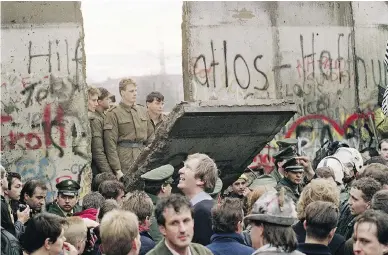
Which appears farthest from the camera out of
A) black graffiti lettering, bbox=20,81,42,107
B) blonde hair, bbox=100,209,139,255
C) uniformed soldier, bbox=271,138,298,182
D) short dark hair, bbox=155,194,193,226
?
black graffiti lettering, bbox=20,81,42,107

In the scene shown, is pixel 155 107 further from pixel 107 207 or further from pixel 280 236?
pixel 280 236

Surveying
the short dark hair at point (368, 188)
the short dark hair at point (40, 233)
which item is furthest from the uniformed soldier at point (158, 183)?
the short dark hair at point (40, 233)

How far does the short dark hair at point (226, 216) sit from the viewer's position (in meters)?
8.66

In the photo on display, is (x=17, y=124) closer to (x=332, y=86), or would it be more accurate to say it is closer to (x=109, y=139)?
(x=109, y=139)

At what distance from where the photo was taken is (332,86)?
1697 cm

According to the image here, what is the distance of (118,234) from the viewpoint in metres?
7.62

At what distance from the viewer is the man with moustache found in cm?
777

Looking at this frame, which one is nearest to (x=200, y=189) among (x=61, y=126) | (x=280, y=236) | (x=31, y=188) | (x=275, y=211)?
(x=275, y=211)

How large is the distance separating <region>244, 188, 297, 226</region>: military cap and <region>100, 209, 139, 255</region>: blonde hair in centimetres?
83

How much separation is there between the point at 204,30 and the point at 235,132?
13.0ft

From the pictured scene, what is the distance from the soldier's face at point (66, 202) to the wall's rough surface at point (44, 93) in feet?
8.00

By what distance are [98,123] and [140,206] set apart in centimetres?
550

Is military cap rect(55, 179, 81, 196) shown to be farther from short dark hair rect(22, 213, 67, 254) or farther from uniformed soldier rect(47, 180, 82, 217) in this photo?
short dark hair rect(22, 213, 67, 254)

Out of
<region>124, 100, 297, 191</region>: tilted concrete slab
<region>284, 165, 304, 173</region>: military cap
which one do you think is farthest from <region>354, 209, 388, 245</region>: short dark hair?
<region>284, 165, 304, 173</region>: military cap
